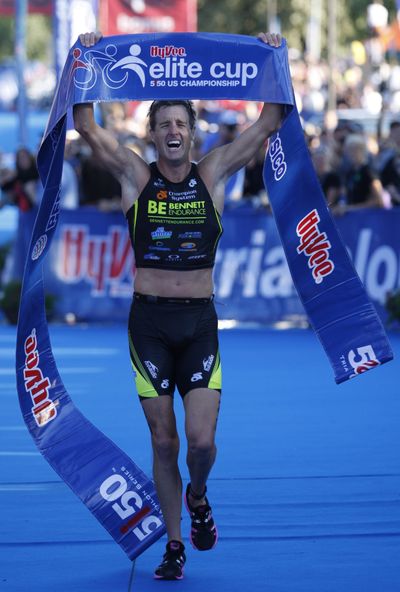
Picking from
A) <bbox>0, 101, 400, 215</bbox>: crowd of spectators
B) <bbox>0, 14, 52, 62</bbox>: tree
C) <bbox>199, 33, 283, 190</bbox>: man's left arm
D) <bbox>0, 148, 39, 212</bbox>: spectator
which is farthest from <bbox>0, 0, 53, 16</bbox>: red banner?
<bbox>0, 14, 52, 62</bbox>: tree

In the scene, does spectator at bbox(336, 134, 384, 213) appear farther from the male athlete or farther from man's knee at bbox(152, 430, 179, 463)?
man's knee at bbox(152, 430, 179, 463)

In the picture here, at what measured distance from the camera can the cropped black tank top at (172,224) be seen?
6516 millimetres

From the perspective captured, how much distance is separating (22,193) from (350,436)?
8.66 meters

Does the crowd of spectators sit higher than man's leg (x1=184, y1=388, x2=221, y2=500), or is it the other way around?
the crowd of spectators

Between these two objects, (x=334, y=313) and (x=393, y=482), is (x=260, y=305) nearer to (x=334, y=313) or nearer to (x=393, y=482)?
(x=393, y=482)

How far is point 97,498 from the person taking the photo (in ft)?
22.3

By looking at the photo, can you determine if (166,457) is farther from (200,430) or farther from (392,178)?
(392,178)

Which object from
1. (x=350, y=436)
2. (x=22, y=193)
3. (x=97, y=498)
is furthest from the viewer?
(x=22, y=193)

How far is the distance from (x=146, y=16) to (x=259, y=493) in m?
17.7

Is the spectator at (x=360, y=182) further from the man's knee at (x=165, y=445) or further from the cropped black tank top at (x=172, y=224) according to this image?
the man's knee at (x=165, y=445)

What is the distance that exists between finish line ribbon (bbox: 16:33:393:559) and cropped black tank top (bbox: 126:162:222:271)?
0.49 meters

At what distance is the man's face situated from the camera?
649 cm

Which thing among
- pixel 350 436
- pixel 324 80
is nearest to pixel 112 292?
pixel 350 436

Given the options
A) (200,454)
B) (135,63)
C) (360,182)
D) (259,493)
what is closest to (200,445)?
(200,454)
